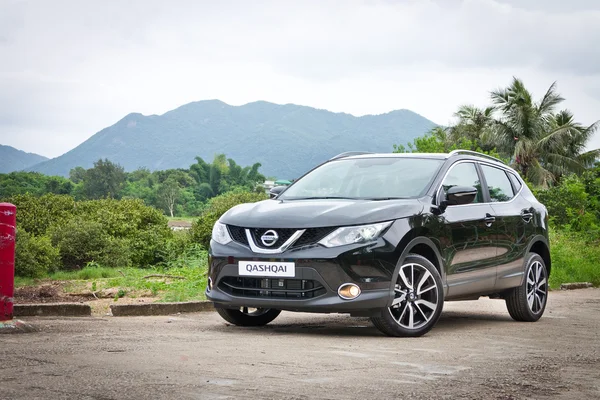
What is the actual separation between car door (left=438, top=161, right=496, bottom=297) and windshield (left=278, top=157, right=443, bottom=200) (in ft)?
0.85

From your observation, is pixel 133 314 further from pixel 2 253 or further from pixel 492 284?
pixel 492 284

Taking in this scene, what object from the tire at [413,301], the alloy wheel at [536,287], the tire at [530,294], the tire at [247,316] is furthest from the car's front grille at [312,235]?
the alloy wheel at [536,287]

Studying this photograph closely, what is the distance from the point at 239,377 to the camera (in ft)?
18.6

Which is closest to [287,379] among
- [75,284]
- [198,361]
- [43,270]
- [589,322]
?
[198,361]

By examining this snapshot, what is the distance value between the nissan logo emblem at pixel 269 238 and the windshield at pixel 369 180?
3.51 ft

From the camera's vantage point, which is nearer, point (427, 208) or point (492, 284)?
point (427, 208)

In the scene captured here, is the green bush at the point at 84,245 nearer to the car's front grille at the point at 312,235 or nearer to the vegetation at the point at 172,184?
the car's front grille at the point at 312,235

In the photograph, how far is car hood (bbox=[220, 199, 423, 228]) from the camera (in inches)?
307

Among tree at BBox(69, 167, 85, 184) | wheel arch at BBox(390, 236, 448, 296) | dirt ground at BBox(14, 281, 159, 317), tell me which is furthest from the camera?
tree at BBox(69, 167, 85, 184)

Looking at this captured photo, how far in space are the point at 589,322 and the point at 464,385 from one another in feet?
18.5

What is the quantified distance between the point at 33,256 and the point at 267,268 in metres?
9.47

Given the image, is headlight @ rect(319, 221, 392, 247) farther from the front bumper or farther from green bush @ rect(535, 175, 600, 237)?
green bush @ rect(535, 175, 600, 237)

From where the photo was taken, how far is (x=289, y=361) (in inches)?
252

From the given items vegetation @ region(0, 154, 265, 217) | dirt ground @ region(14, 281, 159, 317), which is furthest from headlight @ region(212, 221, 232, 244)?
vegetation @ region(0, 154, 265, 217)
